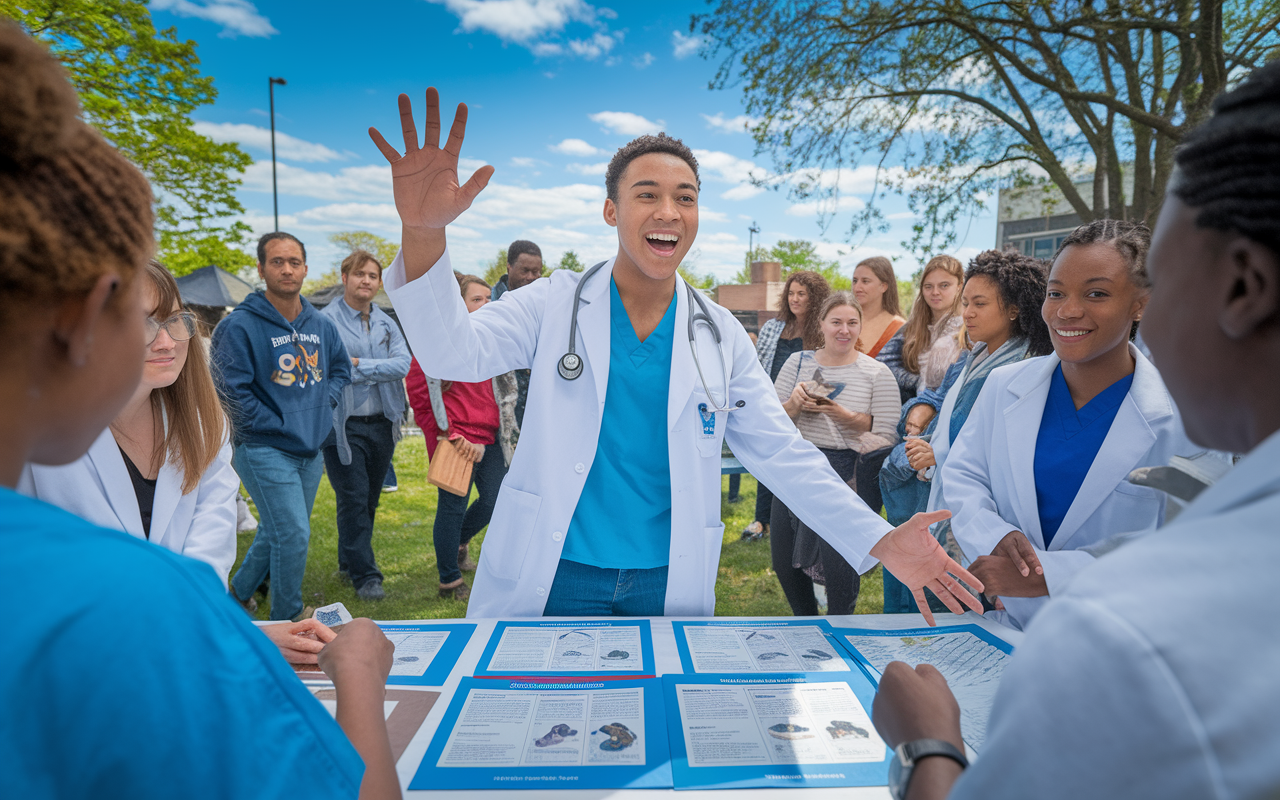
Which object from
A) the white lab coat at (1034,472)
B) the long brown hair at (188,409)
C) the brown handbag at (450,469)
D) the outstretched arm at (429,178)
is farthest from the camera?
the brown handbag at (450,469)

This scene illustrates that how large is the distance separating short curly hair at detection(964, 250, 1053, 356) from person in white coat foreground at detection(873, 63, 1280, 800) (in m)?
2.46

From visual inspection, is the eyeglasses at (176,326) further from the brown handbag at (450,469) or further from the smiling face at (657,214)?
the brown handbag at (450,469)

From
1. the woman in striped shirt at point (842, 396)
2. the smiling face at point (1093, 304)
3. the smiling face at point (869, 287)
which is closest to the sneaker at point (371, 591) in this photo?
the woman in striped shirt at point (842, 396)

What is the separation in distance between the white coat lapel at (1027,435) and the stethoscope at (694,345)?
0.83 m

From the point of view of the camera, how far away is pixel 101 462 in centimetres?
183

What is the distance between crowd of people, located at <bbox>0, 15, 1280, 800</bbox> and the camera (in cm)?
56

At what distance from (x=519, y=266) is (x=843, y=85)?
6.35 meters

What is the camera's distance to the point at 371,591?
494cm

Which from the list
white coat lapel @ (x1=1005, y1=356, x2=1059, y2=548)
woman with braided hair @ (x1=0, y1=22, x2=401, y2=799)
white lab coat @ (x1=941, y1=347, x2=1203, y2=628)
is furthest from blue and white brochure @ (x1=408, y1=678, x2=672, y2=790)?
white coat lapel @ (x1=1005, y1=356, x2=1059, y2=548)

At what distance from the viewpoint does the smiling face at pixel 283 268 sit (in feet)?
13.8

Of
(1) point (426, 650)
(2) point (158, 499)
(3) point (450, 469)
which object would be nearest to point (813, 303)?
(3) point (450, 469)

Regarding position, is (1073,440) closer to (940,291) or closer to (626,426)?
(626,426)

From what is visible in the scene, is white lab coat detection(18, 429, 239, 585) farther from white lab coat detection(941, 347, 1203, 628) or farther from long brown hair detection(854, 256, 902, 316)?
long brown hair detection(854, 256, 902, 316)

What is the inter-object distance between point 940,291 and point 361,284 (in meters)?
4.26
